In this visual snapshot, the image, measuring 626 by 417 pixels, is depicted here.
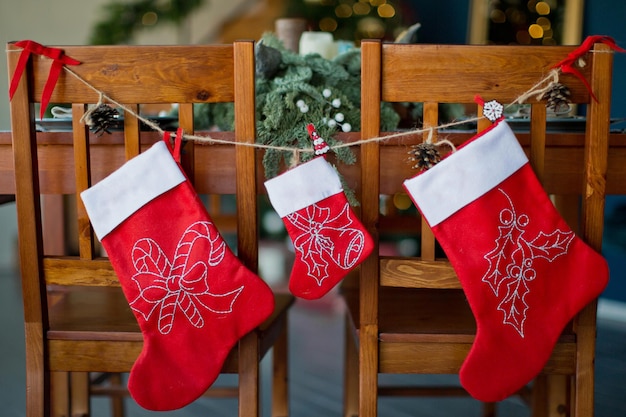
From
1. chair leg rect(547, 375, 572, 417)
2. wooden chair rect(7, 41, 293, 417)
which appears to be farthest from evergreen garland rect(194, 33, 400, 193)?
chair leg rect(547, 375, 572, 417)

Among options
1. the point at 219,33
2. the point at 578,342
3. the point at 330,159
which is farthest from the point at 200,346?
the point at 219,33

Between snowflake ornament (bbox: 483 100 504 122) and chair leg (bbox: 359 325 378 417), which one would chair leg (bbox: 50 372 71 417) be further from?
snowflake ornament (bbox: 483 100 504 122)

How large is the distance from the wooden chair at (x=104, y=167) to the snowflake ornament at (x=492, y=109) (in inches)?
14.6

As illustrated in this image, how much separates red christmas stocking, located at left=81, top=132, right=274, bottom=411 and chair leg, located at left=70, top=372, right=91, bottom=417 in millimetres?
647

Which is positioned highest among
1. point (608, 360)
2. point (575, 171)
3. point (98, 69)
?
point (98, 69)

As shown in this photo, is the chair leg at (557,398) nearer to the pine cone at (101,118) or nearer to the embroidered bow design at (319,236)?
the embroidered bow design at (319,236)

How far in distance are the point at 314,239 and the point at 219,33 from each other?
10.1 feet

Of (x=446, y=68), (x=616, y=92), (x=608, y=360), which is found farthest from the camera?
(x=616, y=92)

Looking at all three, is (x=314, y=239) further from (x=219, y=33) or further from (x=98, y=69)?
(x=219, y=33)

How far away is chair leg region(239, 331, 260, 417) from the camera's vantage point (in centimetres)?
109

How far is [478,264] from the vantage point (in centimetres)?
102

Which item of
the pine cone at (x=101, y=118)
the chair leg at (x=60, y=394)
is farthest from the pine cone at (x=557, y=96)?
the chair leg at (x=60, y=394)

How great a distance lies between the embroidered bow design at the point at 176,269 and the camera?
1025mm

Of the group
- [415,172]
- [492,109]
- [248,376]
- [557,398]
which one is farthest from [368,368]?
[557,398]
